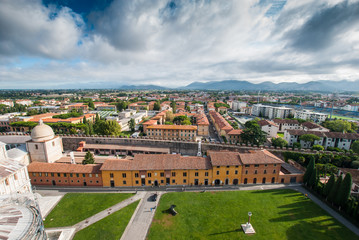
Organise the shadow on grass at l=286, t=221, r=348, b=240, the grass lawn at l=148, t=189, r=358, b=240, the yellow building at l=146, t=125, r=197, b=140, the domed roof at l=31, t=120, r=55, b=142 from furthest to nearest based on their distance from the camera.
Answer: the yellow building at l=146, t=125, r=197, b=140, the domed roof at l=31, t=120, r=55, b=142, the grass lawn at l=148, t=189, r=358, b=240, the shadow on grass at l=286, t=221, r=348, b=240

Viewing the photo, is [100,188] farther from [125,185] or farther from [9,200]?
[9,200]

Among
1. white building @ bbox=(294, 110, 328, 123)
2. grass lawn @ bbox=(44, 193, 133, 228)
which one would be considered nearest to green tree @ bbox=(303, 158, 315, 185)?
grass lawn @ bbox=(44, 193, 133, 228)

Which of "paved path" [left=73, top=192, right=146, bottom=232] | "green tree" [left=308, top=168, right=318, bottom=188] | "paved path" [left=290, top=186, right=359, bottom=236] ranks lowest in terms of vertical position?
"paved path" [left=290, top=186, right=359, bottom=236]

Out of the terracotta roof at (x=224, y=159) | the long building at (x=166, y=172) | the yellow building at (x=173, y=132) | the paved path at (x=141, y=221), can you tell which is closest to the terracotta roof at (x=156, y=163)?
the long building at (x=166, y=172)

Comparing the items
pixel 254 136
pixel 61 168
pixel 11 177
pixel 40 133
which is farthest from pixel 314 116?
pixel 11 177

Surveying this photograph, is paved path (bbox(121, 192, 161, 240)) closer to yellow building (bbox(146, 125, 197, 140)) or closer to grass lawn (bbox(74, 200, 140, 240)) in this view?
grass lawn (bbox(74, 200, 140, 240))

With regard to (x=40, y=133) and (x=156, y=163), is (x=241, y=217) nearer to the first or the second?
(x=156, y=163)
